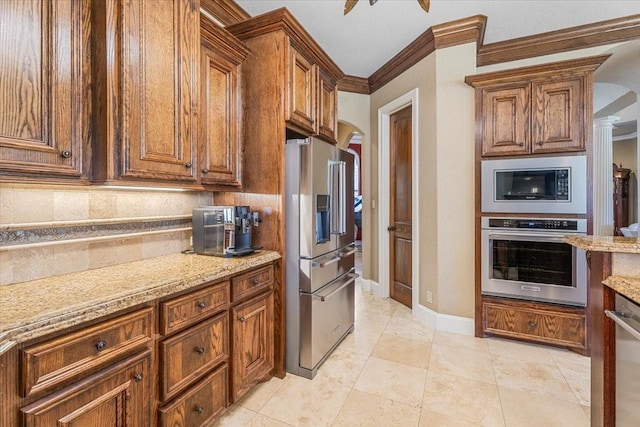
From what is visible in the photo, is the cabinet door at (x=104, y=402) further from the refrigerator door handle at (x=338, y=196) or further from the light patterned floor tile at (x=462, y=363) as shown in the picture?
the light patterned floor tile at (x=462, y=363)

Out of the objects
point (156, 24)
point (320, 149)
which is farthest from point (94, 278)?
point (320, 149)

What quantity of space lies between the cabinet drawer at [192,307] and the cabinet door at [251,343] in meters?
0.15

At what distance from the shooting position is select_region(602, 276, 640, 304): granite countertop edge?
1106 mm

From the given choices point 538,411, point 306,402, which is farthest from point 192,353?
point 538,411

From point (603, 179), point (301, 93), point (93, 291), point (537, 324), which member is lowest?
point (537, 324)

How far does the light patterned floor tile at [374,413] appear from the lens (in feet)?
5.79

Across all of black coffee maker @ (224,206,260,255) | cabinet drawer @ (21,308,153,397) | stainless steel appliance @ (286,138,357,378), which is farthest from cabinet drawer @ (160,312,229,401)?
stainless steel appliance @ (286,138,357,378)

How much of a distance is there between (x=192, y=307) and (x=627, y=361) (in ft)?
6.01

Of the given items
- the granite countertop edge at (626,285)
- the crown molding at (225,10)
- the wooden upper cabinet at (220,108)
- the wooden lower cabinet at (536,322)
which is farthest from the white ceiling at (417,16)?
the wooden lower cabinet at (536,322)

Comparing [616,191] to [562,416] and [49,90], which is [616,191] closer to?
[562,416]

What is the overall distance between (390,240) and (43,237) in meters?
3.35

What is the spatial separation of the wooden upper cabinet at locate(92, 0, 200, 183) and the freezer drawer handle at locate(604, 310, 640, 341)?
2.08 metres

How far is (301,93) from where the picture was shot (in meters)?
2.35

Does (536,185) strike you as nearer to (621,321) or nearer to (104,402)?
(621,321)
